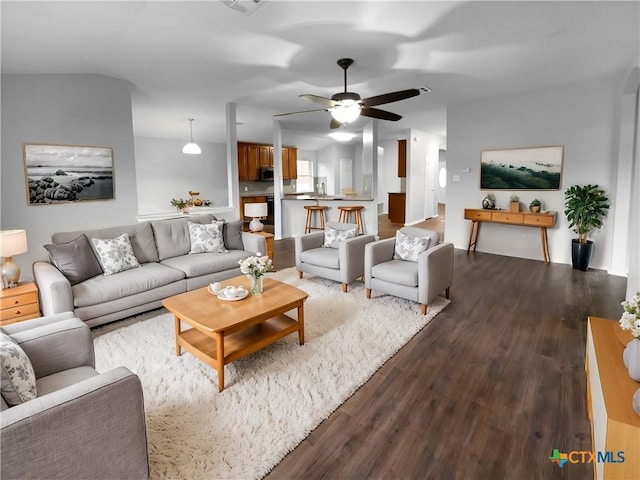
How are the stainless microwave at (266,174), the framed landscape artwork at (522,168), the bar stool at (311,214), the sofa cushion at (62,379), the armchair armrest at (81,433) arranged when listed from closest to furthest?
the armchair armrest at (81,433), the sofa cushion at (62,379), the framed landscape artwork at (522,168), the bar stool at (311,214), the stainless microwave at (266,174)

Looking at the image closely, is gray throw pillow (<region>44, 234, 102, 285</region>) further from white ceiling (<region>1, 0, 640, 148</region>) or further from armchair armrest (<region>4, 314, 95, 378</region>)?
white ceiling (<region>1, 0, 640, 148</region>)

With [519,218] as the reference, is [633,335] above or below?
below

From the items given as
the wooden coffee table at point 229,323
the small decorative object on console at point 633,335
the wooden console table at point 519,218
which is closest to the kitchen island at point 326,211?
the wooden console table at point 519,218

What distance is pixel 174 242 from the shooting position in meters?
4.25

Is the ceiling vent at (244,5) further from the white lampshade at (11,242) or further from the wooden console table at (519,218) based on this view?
the wooden console table at (519,218)

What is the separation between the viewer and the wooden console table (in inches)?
215

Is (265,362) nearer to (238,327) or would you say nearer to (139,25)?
(238,327)

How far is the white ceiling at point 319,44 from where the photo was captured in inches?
111

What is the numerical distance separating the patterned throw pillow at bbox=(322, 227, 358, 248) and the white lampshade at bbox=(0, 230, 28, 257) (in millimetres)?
3198

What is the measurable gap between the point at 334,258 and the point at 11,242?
3.11 metres

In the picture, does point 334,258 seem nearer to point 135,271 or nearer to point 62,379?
point 135,271

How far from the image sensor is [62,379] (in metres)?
1.77

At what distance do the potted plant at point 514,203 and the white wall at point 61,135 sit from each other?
5959 mm

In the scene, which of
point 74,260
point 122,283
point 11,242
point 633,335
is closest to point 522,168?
point 633,335
